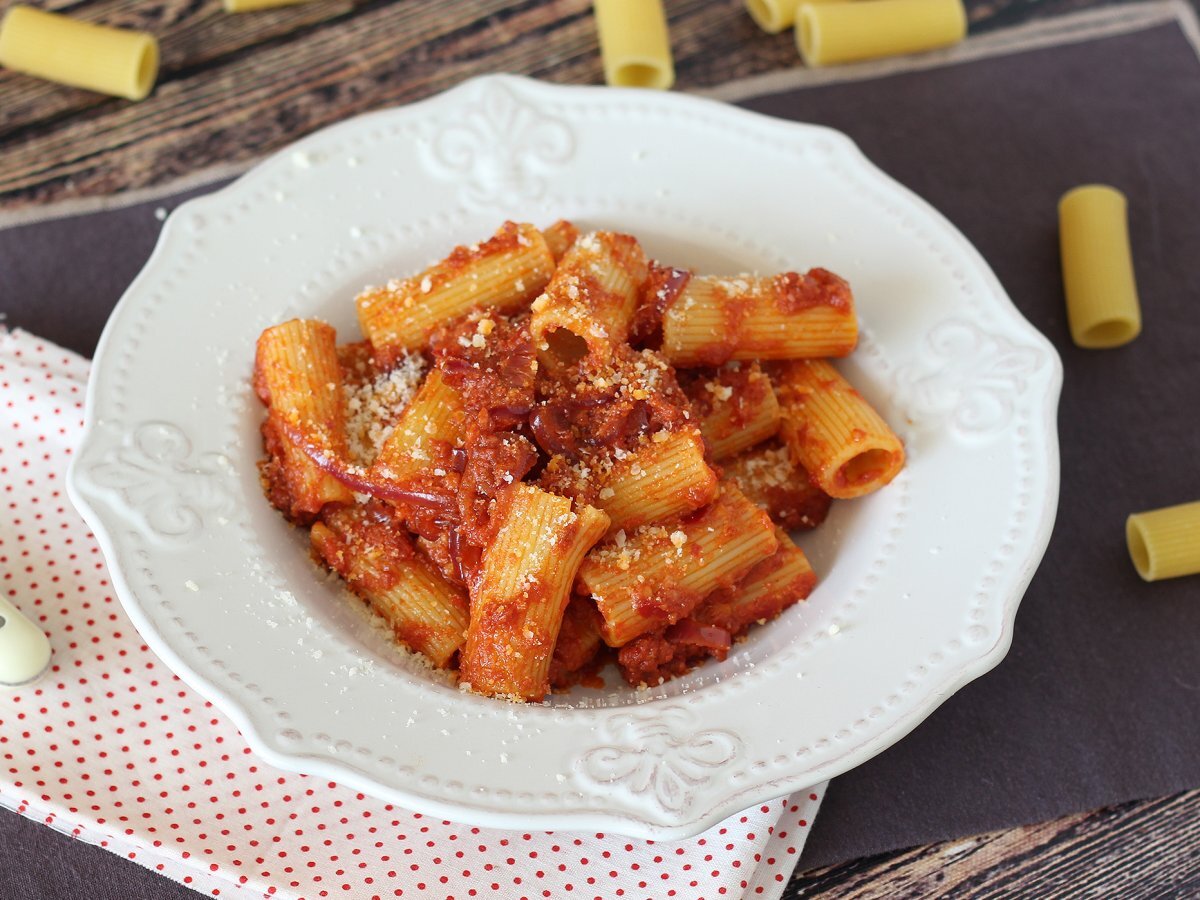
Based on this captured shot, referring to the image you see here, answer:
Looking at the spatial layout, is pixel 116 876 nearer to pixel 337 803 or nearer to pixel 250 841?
pixel 250 841

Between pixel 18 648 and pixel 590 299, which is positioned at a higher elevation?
pixel 590 299

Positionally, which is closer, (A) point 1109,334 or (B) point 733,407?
(B) point 733,407

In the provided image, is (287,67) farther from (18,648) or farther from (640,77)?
(18,648)

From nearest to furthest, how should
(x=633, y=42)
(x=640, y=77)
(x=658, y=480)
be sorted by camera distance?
(x=658, y=480), (x=633, y=42), (x=640, y=77)

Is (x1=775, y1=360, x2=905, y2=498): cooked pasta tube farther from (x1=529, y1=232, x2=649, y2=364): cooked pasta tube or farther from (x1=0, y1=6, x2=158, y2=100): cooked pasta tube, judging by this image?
(x1=0, y1=6, x2=158, y2=100): cooked pasta tube

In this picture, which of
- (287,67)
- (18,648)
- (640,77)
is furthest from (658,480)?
(287,67)

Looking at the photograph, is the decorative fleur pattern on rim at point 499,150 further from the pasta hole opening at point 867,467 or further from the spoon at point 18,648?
the spoon at point 18,648

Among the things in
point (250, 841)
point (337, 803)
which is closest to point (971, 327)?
point (337, 803)

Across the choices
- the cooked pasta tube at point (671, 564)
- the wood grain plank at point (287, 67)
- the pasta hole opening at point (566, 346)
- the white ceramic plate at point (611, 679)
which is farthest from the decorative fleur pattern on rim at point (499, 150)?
the cooked pasta tube at point (671, 564)
